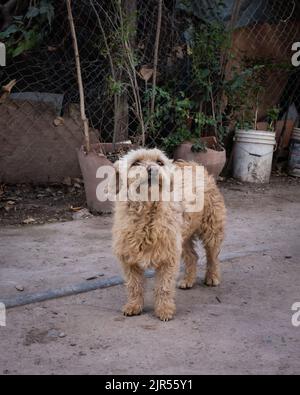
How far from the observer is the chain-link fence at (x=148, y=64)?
620 centimetres

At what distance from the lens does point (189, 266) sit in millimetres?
3965

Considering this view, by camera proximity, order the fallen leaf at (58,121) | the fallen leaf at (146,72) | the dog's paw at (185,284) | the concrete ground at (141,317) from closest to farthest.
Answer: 1. the concrete ground at (141,317)
2. the dog's paw at (185,284)
3. the fallen leaf at (58,121)
4. the fallen leaf at (146,72)

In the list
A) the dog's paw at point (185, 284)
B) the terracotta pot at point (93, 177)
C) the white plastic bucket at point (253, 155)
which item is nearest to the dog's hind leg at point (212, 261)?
the dog's paw at point (185, 284)

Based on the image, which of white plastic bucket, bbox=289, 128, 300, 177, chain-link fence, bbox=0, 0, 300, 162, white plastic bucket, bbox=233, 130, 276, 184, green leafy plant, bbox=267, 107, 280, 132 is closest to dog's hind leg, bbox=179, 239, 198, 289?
chain-link fence, bbox=0, 0, 300, 162

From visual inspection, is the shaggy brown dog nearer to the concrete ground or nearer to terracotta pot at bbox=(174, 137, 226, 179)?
the concrete ground

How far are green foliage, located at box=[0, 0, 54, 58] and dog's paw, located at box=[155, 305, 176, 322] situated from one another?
3.45 meters

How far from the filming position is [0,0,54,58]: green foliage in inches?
225

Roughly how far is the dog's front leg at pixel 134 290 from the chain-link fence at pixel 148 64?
3056mm

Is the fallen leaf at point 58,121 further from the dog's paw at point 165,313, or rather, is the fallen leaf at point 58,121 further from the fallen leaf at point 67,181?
the dog's paw at point 165,313

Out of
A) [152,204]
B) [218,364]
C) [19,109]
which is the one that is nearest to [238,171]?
[19,109]

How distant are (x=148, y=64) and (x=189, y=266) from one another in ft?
11.3

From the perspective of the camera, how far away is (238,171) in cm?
769

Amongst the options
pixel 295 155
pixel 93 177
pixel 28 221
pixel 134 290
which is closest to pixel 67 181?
pixel 93 177
